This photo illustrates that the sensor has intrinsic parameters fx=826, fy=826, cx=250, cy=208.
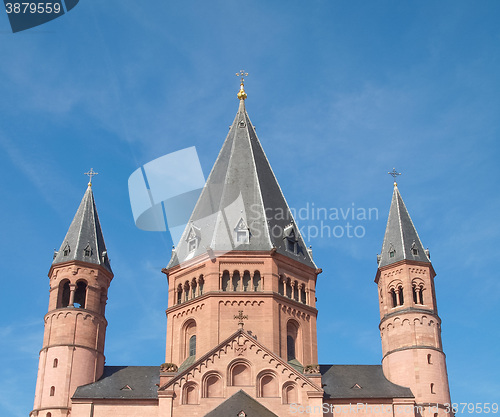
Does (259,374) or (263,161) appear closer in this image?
(259,374)

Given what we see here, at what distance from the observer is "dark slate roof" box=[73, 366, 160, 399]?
2200 inches

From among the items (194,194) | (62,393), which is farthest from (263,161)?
(62,393)

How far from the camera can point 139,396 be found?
55.7 m

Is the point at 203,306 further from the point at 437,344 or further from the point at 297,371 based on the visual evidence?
the point at 437,344

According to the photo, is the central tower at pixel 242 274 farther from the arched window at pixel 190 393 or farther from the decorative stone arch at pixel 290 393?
the arched window at pixel 190 393

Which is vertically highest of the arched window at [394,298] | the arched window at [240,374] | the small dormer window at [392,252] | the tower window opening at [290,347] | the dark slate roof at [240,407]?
the small dormer window at [392,252]

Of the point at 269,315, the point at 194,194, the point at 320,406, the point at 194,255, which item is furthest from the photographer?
the point at 194,194

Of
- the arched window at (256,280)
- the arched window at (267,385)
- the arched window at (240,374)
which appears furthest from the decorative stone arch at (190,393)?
the arched window at (256,280)

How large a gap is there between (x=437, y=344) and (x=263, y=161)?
20.2m

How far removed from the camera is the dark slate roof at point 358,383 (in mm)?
55938

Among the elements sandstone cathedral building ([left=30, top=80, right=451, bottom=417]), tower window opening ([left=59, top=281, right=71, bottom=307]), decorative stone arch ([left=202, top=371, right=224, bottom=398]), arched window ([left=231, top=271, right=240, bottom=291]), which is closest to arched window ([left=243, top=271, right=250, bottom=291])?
sandstone cathedral building ([left=30, top=80, right=451, bottom=417])

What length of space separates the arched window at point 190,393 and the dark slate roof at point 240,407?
5.91ft

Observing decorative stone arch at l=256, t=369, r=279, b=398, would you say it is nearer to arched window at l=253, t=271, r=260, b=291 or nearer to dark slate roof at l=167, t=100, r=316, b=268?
arched window at l=253, t=271, r=260, b=291

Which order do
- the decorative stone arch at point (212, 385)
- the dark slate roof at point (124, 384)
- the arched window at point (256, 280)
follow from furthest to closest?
1. the arched window at point (256, 280)
2. the dark slate roof at point (124, 384)
3. the decorative stone arch at point (212, 385)
